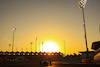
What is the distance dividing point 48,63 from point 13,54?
57.7m

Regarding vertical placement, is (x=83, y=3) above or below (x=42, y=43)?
above

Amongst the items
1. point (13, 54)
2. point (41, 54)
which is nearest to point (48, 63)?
point (41, 54)

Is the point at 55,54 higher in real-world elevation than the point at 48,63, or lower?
lower

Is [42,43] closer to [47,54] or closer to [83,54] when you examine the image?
[47,54]

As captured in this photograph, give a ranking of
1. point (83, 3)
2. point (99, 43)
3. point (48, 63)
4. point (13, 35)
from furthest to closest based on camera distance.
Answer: point (13, 35), point (99, 43), point (83, 3), point (48, 63)

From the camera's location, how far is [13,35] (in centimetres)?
5922

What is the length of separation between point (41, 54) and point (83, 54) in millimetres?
25470

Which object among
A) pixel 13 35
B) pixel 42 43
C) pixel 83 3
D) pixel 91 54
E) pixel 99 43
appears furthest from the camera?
pixel 42 43

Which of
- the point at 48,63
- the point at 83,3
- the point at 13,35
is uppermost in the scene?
the point at 83,3

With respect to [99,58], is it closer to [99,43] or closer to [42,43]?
[99,43]

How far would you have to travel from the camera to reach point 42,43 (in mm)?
96250

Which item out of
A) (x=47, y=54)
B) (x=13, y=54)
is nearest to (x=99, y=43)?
(x=47, y=54)

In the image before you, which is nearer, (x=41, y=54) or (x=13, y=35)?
(x=13, y=35)

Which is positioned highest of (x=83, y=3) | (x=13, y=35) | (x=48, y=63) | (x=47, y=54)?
(x=83, y=3)
